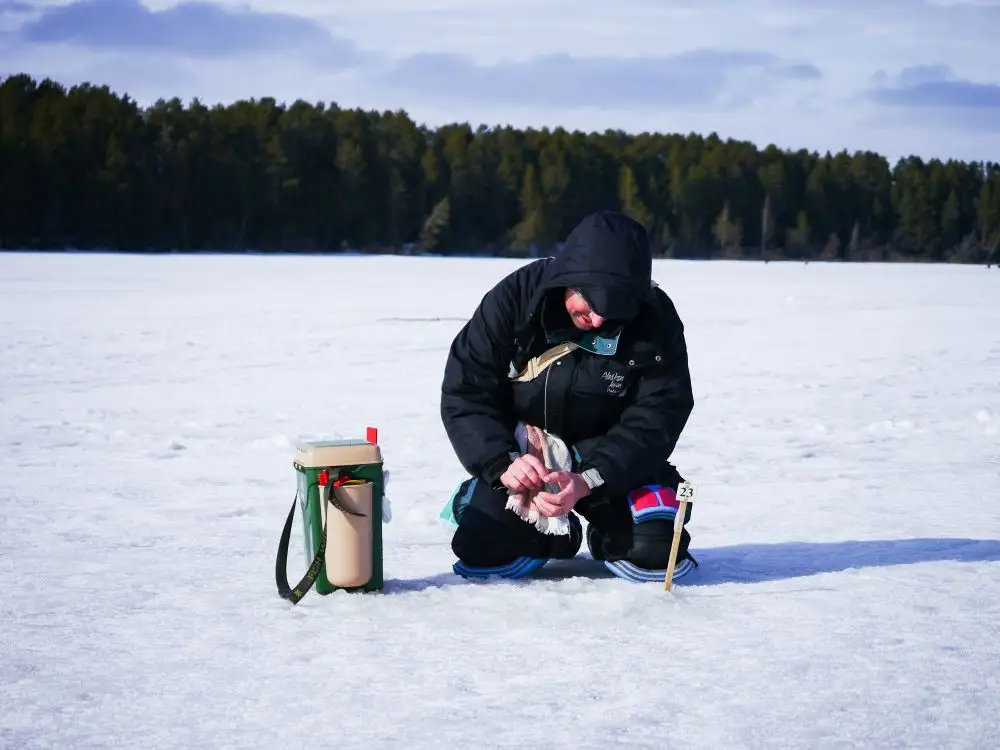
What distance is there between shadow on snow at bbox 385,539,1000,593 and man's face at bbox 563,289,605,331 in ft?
2.60

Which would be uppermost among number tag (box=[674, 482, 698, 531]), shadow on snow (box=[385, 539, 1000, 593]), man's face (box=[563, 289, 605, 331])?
man's face (box=[563, 289, 605, 331])

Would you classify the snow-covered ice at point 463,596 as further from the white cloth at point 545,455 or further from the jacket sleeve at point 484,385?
the jacket sleeve at point 484,385

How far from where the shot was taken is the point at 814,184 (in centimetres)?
8744

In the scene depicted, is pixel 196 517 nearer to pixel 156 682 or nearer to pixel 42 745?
pixel 156 682

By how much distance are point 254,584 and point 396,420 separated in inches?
125

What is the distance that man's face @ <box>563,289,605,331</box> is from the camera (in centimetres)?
293

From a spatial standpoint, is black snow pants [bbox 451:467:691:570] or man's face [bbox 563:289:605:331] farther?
black snow pants [bbox 451:467:691:570]

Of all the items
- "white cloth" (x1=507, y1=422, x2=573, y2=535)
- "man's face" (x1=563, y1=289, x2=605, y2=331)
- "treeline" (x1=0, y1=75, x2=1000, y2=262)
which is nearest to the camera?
"man's face" (x1=563, y1=289, x2=605, y2=331)

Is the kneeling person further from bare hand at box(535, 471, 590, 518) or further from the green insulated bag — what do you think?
the green insulated bag

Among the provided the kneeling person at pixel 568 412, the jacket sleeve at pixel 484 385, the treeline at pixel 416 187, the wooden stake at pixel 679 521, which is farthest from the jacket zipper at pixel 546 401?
the treeline at pixel 416 187

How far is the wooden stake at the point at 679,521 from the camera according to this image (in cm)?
296

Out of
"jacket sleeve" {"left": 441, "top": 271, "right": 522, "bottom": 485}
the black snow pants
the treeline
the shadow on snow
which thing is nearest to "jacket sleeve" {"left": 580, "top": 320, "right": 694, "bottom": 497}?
the black snow pants

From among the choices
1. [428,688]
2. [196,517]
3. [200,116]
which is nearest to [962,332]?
[196,517]

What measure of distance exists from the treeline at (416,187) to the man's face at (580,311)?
2118 inches
